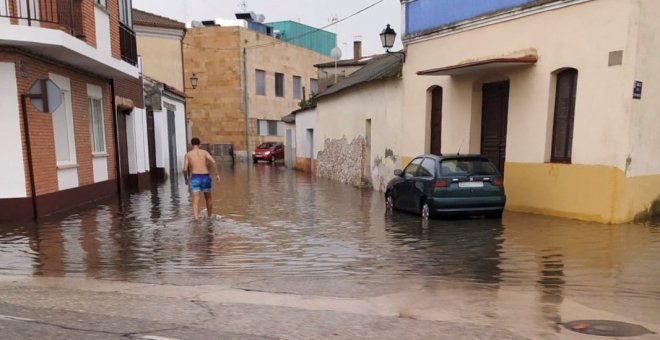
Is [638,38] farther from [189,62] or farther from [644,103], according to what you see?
[189,62]

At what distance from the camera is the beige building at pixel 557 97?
909 centimetres

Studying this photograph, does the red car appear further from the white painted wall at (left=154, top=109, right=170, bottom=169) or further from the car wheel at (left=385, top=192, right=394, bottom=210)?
the car wheel at (left=385, top=192, right=394, bottom=210)

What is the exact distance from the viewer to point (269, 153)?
36.8 m

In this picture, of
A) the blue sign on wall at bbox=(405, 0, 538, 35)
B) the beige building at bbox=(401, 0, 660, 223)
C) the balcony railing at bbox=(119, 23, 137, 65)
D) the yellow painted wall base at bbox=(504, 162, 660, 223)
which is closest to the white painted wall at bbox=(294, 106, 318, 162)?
the balcony railing at bbox=(119, 23, 137, 65)

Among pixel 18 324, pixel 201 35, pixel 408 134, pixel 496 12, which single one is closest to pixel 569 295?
pixel 18 324

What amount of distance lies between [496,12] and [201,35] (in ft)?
108

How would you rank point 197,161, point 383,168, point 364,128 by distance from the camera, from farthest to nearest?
point 364,128 → point 383,168 → point 197,161

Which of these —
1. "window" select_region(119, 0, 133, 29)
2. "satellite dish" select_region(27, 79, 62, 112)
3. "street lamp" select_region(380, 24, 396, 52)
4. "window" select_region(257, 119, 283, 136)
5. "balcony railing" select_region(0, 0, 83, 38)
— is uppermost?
"window" select_region(119, 0, 133, 29)

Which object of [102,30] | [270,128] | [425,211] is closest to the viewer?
[425,211]

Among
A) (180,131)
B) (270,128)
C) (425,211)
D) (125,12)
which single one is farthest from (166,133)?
(270,128)

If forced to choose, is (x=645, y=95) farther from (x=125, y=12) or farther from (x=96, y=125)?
(x=125, y=12)

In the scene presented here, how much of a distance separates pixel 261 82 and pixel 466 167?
3462cm

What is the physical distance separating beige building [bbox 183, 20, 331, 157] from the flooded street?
98.3 ft

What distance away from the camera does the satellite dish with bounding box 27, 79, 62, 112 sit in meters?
8.74
